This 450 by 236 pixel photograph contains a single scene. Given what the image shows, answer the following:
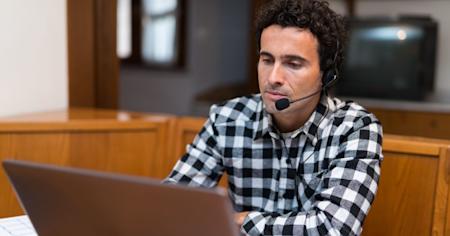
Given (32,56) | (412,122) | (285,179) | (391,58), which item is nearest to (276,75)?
(285,179)

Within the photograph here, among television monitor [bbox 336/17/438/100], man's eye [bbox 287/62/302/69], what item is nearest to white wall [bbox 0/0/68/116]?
man's eye [bbox 287/62/302/69]

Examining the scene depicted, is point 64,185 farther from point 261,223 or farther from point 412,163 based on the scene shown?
point 412,163

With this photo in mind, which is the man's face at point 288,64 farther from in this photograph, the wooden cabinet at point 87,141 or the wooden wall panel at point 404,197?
the wooden cabinet at point 87,141

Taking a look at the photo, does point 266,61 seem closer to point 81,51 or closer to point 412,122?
point 81,51

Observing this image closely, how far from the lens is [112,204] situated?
0.78m

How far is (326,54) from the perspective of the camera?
3.99 feet

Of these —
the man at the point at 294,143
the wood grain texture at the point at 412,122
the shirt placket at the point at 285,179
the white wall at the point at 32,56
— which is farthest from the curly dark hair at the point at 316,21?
the wood grain texture at the point at 412,122

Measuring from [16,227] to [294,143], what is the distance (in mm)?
629

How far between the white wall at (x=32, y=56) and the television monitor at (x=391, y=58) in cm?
176

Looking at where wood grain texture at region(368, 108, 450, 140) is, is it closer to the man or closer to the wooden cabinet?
the wooden cabinet

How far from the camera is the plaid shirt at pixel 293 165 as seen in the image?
111 centimetres

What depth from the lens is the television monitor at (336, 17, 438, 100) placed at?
323cm

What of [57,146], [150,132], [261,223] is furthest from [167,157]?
[261,223]

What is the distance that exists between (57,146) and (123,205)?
97 centimetres
